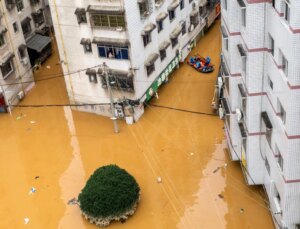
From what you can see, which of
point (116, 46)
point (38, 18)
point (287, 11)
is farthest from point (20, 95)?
point (287, 11)

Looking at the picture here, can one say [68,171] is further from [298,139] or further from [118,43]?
[298,139]

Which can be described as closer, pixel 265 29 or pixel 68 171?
pixel 265 29

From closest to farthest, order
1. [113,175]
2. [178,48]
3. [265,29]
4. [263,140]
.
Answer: [265,29] → [263,140] → [113,175] → [178,48]

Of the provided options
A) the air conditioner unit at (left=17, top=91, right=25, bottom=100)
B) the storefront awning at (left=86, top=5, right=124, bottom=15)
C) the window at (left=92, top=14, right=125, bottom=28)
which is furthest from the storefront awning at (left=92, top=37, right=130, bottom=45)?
the air conditioner unit at (left=17, top=91, right=25, bottom=100)

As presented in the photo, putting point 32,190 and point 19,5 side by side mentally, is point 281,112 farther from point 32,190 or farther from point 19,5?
point 19,5

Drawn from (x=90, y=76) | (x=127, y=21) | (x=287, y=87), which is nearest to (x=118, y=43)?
(x=127, y=21)

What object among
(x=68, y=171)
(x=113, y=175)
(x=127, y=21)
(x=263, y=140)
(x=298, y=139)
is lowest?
(x=68, y=171)
